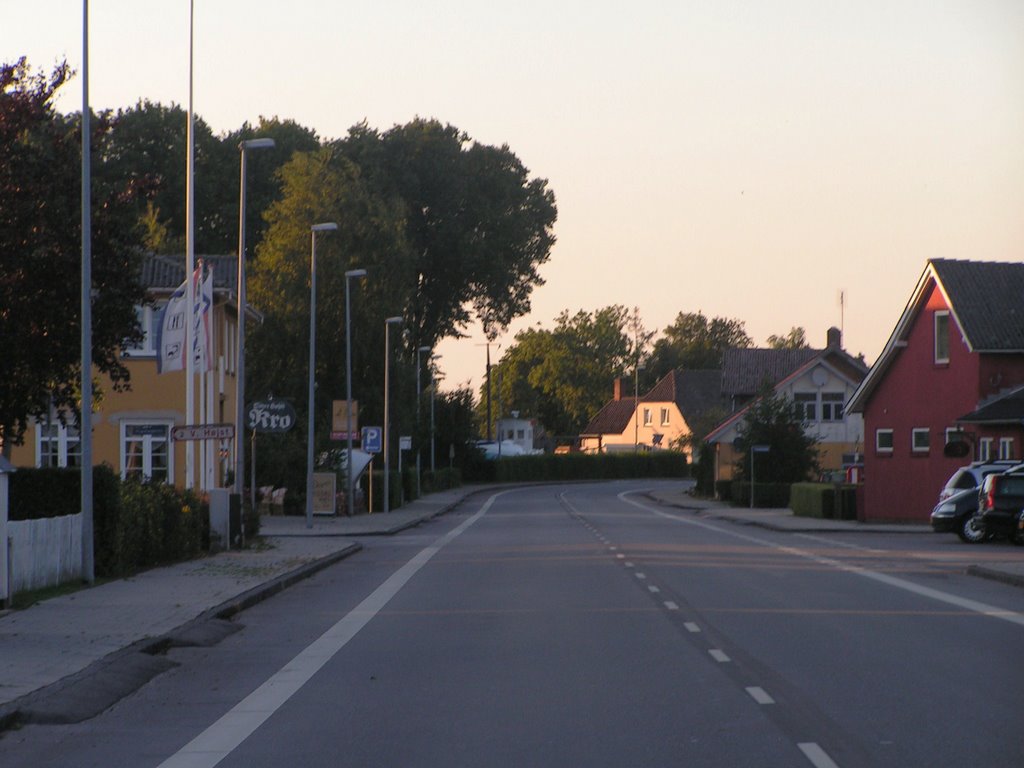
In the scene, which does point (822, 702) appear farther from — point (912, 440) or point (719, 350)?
point (719, 350)

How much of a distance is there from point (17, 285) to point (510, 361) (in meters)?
139

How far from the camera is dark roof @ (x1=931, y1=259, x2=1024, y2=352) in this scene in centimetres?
4275

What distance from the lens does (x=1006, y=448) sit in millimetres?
40562

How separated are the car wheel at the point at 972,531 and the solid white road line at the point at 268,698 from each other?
58.9 feet

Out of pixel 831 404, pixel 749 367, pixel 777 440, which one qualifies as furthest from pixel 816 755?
pixel 749 367

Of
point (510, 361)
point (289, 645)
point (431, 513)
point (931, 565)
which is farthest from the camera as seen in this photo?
point (510, 361)

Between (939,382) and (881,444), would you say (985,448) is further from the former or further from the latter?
(881,444)

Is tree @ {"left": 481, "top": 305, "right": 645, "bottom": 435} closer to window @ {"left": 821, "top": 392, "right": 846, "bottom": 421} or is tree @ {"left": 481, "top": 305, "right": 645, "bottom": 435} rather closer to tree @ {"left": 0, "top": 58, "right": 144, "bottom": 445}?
window @ {"left": 821, "top": 392, "right": 846, "bottom": 421}

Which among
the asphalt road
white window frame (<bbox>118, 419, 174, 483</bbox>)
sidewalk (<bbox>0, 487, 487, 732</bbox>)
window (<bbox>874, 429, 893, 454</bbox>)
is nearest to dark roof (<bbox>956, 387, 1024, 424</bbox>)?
window (<bbox>874, 429, 893, 454</bbox>)

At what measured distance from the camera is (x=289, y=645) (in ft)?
46.7

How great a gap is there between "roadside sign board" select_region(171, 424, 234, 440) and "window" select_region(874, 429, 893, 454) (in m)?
27.4

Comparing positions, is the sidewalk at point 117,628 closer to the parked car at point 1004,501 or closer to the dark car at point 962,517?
the parked car at point 1004,501

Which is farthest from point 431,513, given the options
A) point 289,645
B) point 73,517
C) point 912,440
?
point 289,645

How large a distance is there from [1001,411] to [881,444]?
8.44 meters
